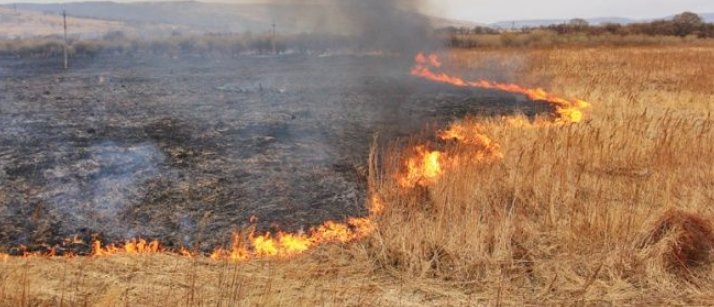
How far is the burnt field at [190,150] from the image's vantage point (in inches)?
257

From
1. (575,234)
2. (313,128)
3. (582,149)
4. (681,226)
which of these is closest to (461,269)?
(575,234)

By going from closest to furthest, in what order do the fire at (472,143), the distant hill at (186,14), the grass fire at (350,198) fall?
the grass fire at (350,198) → the fire at (472,143) → the distant hill at (186,14)

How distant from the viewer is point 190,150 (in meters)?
9.27

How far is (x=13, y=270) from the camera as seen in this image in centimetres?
492

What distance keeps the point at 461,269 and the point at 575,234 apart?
60.6 inches

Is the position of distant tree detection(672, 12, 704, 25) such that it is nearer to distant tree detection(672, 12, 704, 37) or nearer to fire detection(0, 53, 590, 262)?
distant tree detection(672, 12, 704, 37)

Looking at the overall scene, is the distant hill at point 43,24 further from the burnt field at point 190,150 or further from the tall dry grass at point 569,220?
the tall dry grass at point 569,220

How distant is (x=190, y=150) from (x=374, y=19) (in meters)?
16.9

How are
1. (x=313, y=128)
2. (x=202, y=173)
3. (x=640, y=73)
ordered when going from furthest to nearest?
1. (x=640, y=73)
2. (x=313, y=128)
3. (x=202, y=173)

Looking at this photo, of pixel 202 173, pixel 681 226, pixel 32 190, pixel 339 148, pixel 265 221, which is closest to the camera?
pixel 681 226

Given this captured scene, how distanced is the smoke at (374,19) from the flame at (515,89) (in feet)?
3.51

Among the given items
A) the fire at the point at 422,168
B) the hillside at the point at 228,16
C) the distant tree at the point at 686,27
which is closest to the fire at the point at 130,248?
the fire at the point at 422,168

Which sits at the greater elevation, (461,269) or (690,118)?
(690,118)

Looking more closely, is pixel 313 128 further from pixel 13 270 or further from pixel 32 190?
pixel 13 270
